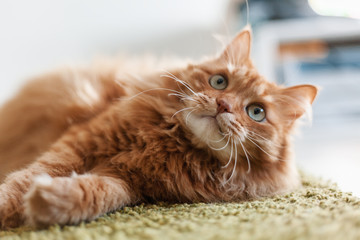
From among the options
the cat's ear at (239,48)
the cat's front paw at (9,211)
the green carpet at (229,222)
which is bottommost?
the cat's front paw at (9,211)

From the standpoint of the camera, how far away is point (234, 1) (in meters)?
3.68

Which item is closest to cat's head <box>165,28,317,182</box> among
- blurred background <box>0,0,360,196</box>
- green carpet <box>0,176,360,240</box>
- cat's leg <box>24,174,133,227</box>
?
green carpet <box>0,176,360,240</box>

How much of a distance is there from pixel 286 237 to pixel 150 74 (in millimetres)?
1139

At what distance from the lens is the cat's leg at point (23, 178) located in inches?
42.2

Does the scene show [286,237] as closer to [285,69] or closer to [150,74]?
[150,74]

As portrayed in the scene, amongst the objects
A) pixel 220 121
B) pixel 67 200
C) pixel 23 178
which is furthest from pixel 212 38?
pixel 67 200

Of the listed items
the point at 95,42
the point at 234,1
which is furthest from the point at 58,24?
the point at 234,1

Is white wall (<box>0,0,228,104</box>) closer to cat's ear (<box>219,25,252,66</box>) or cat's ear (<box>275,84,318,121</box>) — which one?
cat's ear (<box>219,25,252,66</box>)

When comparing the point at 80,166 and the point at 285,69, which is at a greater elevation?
the point at 285,69

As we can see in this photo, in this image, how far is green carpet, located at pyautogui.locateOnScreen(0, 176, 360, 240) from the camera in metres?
0.80

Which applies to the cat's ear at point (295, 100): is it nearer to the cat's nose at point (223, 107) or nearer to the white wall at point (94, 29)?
the cat's nose at point (223, 107)

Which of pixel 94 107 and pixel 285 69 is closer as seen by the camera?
pixel 94 107

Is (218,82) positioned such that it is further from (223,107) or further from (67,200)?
Answer: (67,200)

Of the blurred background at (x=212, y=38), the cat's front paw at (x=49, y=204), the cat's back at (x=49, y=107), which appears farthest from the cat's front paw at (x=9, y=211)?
the blurred background at (x=212, y=38)
